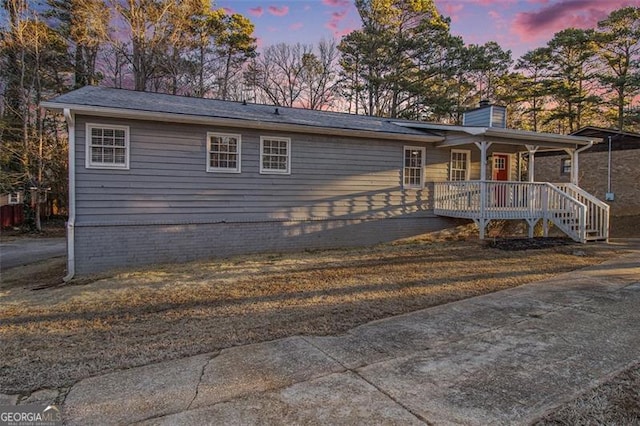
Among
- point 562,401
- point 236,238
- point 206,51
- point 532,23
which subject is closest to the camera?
point 562,401

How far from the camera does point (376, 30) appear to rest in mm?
24453

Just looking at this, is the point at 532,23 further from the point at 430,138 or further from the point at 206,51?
the point at 206,51

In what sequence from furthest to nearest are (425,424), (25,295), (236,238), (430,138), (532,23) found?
1. (532,23)
2. (430,138)
3. (236,238)
4. (25,295)
5. (425,424)

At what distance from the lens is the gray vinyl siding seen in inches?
319

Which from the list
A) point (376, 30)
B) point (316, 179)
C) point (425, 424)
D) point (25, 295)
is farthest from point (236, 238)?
point (376, 30)

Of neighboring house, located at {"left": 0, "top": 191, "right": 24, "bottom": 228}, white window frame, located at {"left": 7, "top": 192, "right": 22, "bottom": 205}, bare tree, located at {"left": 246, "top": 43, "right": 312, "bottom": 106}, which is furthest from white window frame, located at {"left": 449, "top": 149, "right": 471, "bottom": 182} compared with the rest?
white window frame, located at {"left": 7, "top": 192, "right": 22, "bottom": 205}

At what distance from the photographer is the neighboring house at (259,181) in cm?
799

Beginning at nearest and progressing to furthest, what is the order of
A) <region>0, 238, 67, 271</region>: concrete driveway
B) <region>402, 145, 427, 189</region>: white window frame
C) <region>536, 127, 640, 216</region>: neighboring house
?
<region>0, 238, 67, 271</region>: concrete driveway → <region>402, 145, 427, 189</region>: white window frame → <region>536, 127, 640, 216</region>: neighboring house

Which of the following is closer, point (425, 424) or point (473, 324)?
point (425, 424)

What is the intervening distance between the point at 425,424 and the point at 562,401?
3.65ft

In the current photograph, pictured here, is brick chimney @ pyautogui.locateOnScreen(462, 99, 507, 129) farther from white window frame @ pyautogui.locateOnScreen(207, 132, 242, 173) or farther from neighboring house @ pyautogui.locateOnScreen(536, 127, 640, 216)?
white window frame @ pyautogui.locateOnScreen(207, 132, 242, 173)

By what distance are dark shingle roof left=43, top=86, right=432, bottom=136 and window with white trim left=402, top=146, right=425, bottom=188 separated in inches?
21.8

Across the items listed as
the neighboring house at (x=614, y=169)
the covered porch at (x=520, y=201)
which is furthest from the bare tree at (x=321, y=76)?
the covered porch at (x=520, y=201)

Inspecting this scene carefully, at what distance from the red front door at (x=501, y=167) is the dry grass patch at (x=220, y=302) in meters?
4.96
